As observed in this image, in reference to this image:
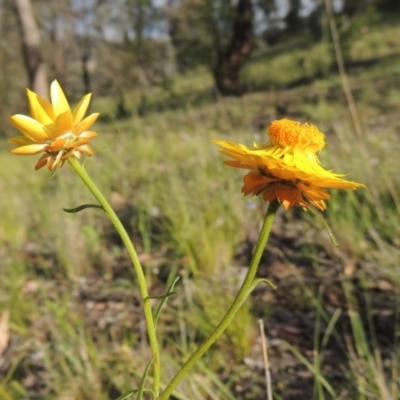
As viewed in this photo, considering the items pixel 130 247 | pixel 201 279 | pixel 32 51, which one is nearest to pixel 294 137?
pixel 130 247

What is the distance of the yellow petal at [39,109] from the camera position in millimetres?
487

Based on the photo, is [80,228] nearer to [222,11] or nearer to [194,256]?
[194,256]

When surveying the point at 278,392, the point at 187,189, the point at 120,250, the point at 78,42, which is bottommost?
the point at 278,392

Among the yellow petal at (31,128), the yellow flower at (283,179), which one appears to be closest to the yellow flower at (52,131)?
the yellow petal at (31,128)

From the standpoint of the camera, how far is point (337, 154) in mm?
2877

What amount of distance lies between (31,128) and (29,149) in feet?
0.06

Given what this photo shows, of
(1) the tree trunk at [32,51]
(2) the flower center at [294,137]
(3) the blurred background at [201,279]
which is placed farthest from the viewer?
(1) the tree trunk at [32,51]

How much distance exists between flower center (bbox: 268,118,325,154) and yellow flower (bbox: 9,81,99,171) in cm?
21

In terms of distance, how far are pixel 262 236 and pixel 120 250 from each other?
1.98m

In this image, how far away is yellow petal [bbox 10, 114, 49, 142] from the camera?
1.56 ft

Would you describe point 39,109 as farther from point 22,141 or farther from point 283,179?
point 283,179

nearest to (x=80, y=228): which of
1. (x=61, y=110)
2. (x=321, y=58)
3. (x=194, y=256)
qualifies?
(x=194, y=256)

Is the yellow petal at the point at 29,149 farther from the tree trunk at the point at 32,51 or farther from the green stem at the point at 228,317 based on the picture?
the tree trunk at the point at 32,51

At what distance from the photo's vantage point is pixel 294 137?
0.59 metres
